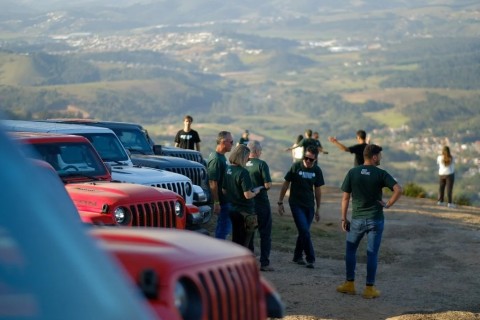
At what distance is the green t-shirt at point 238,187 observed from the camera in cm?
1148

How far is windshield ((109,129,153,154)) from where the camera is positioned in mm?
16281

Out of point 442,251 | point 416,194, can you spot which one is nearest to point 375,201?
point 442,251

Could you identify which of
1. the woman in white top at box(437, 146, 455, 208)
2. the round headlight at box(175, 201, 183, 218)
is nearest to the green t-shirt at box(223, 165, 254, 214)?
the round headlight at box(175, 201, 183, 218)

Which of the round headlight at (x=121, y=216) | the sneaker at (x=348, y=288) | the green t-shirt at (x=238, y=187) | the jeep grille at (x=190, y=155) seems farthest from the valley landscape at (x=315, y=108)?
the jeep grille at (x=190, y=155)

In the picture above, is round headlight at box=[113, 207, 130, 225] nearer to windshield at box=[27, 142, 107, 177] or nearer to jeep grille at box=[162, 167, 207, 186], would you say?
windshield at box=[27, 142, 107, 177]

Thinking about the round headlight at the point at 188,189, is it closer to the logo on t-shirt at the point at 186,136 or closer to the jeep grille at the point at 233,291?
the logo on t-shirt at the point at 186,136

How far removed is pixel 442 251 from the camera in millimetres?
16109

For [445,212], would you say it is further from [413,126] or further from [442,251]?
[413,126]

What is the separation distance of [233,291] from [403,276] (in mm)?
9950

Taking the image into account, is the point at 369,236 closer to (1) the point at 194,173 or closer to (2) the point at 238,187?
(2) the point at 238,187

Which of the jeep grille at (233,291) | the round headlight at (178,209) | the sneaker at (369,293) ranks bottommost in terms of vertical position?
the sneaker at (369,293)

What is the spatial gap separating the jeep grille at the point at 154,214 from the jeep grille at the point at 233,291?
18.2 ft

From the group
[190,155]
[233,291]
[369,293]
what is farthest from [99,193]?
[190,155]

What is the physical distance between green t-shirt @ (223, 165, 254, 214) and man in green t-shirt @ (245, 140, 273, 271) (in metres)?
0.39
